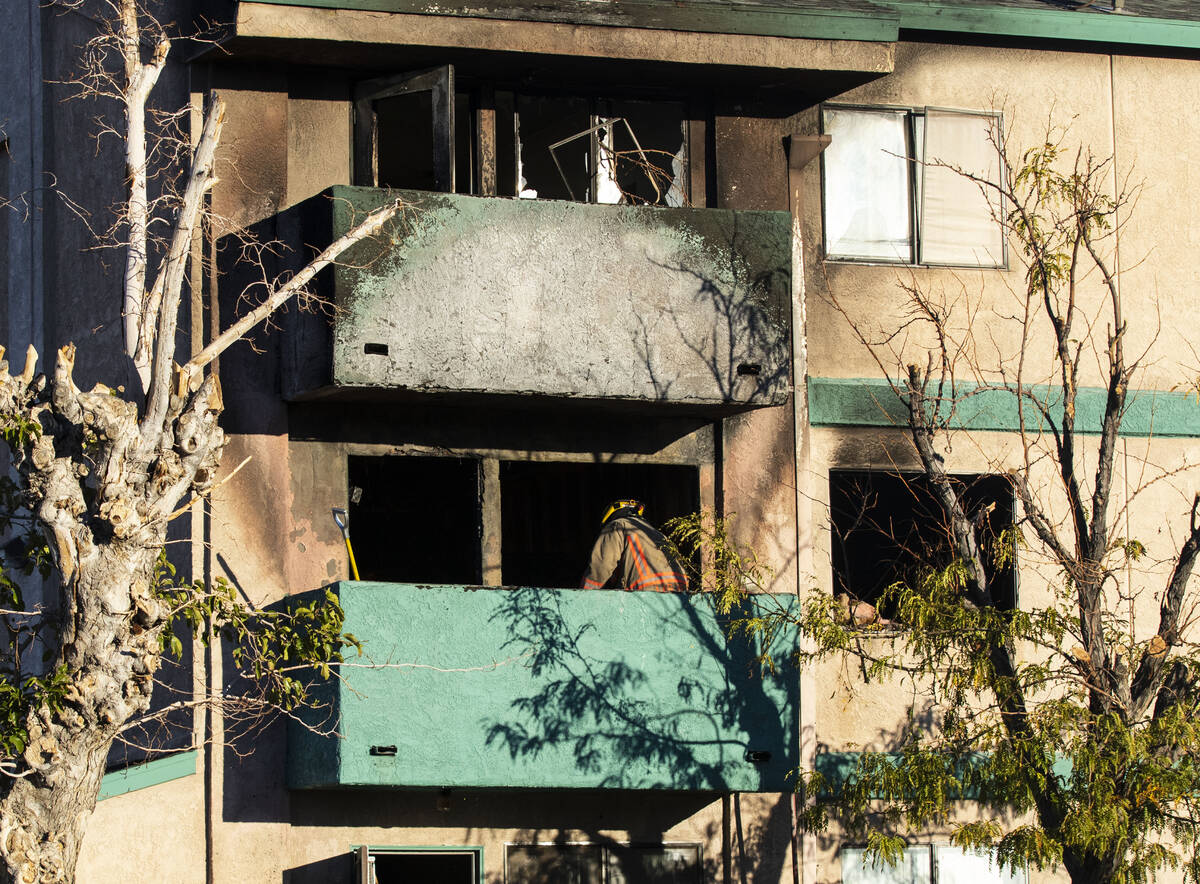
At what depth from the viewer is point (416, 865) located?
1642 cm

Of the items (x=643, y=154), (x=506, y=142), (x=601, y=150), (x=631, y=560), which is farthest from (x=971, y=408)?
(x=506, y=142)

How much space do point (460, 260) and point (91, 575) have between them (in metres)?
4.32

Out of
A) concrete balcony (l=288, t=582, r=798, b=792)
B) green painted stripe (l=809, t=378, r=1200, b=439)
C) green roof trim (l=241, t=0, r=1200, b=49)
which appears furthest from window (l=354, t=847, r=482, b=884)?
green roof trim (l=241, t=0, r=1200, b=49)

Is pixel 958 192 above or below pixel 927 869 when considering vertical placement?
above

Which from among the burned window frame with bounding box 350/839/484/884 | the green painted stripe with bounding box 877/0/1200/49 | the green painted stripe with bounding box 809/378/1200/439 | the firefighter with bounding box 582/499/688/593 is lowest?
the burned window frame with bounding box 350/839/484/884

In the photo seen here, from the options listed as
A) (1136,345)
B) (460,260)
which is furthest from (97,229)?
(1136,345)

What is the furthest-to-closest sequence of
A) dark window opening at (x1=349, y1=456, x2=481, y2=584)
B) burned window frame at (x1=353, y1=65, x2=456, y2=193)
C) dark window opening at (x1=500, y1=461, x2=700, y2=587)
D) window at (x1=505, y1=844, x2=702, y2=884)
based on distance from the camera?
1. dark window opening at (x1=349, y1=456, x2=481, y2=584)
2. dark window opening at (x1=500, y1=461, x2=700, y2=587)
3. burned window frame at (x1=353, y1=65, x2=456, y2=193)
4. window at (x1=505, y1=844, x2=702, y2=884)

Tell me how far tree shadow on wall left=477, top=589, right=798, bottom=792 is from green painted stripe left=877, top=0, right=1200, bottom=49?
216 inches

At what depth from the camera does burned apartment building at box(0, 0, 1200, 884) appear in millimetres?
14742

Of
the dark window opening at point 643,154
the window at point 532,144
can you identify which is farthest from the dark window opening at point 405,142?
the dark window opening at point 643,154

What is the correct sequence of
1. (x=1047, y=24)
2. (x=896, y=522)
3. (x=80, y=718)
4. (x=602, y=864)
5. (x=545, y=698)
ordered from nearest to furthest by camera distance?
(x=80, y=718) < (x=545, y=698) < (x=602, y=864) < (x=1047, y=24) < (x=896, y=522)

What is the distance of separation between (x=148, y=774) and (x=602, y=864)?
351 cm

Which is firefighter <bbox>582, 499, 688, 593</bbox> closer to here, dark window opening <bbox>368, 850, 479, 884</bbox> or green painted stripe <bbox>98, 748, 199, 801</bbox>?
dark window opening <bbox>368, 850, 479, 884</bbox>

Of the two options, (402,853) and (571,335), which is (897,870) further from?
(571,335)
